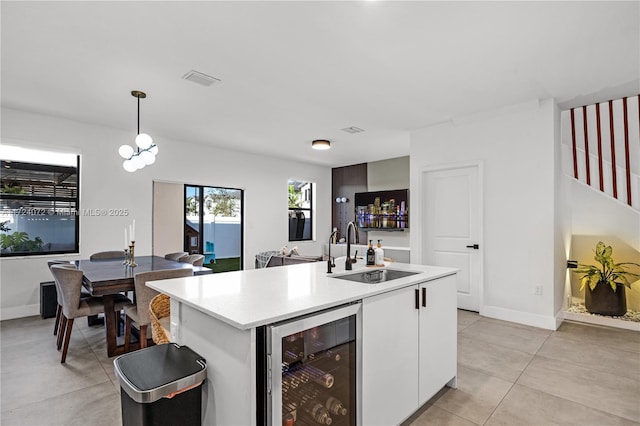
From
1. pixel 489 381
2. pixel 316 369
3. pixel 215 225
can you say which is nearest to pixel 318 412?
pixel 316 369

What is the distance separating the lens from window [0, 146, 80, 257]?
431cm

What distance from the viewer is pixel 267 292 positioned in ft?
5.61

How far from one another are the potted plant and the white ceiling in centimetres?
198

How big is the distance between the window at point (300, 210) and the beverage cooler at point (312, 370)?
20.1 feet

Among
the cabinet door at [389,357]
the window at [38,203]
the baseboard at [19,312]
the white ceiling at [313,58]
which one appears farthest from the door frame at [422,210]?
the baseboard at [19,312]

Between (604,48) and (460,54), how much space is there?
117 cm

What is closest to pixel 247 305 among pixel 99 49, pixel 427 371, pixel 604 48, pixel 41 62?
pixel 427 371

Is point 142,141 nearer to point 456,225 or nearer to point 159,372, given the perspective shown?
point 159,372

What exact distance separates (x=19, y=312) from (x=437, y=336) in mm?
5186

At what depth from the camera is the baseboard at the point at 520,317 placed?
12.5 ft

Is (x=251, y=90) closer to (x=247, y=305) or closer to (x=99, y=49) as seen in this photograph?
(x=99, y=49)

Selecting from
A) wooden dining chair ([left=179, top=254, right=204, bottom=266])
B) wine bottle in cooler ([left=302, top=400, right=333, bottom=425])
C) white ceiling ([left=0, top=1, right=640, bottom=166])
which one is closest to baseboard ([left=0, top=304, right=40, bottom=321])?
wooden dining chair ([left=179, top=254, right=204, bottom=266])

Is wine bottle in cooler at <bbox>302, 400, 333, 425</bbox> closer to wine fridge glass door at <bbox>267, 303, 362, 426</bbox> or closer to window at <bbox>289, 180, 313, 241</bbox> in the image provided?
wine fridge glass door at <bbox>267, 303, 362, 426</bbox>

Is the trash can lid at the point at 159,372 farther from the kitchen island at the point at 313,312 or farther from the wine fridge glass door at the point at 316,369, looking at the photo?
the wine fridge glass door at the point at 316,369
